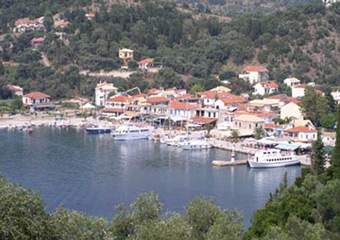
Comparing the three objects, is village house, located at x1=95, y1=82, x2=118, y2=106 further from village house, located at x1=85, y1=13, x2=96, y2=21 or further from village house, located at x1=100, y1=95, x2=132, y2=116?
village house, located at x1=85, y1=13, x2=96, y2=21

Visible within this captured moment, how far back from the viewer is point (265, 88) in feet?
134

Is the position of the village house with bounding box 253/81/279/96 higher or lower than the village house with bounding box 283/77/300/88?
lower

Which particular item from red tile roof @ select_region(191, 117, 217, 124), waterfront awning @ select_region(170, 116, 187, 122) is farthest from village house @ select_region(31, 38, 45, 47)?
red tile roof @ select_region(191, 117, 217, 124)

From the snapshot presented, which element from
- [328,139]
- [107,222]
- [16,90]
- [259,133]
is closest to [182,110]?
[259,133]

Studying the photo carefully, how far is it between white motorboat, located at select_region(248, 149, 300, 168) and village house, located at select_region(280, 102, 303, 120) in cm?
717

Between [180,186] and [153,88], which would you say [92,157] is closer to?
[180,186]

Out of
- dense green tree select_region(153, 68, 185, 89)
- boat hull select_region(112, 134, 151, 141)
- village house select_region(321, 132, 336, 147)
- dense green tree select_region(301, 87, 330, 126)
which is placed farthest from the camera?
dense green tree select_region(153, 68, 185, 89)

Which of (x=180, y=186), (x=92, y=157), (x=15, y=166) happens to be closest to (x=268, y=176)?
(x=180, y=186)

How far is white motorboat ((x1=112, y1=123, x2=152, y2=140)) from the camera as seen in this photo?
31875 millimetres

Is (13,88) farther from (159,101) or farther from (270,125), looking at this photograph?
(270,125)

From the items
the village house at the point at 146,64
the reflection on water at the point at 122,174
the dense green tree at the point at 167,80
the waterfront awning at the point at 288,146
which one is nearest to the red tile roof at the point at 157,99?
the dense green tree at the point at 167,80

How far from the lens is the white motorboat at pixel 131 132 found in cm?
3188

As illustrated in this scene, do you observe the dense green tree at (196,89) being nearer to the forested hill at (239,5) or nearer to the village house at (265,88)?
the village house at (265,88)

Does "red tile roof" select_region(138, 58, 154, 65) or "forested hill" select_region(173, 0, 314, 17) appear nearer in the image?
"red tile roof" select_region(138, 58, 154, 65)
